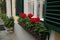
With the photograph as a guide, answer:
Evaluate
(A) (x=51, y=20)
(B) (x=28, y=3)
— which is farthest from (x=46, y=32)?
(B) (x=28, y=3)

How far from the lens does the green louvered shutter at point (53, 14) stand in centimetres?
258

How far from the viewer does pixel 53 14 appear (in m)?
2.74

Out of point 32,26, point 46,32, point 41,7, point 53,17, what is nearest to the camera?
point 53,17

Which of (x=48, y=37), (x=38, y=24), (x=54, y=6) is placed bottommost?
(x=48, y=37)

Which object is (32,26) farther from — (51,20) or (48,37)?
(51,20)

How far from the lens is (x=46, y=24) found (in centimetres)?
308

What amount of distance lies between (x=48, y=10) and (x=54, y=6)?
278 millimetres

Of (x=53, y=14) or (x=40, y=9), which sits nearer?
(x=53, y=14)

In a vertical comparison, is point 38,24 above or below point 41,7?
below

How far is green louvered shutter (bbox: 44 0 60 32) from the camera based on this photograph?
2.58 meters

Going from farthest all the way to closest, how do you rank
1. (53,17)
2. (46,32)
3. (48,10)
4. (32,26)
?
(32,26), (46,32), (48,10), (53,17)

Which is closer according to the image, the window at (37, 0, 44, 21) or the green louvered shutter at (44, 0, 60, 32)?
the green louvered shutter at (44, 0, 60, 32)

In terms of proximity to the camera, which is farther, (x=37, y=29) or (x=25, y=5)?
(x=25, y=5)

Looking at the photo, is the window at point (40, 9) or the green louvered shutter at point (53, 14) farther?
the window at point (40, 9)
